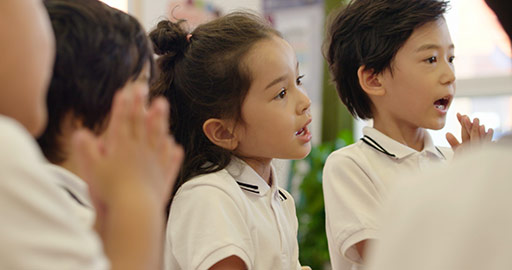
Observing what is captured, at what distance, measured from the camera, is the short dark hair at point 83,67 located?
1.04m

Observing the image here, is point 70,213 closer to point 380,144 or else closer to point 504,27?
point 504,27

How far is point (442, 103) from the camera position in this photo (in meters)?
1.71

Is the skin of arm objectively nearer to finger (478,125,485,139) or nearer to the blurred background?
finger (478,125,485,139)

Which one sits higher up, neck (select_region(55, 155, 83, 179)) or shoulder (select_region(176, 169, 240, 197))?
neck (select_region(55, 155, 83, 179))

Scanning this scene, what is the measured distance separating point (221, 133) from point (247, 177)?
5.2 inches

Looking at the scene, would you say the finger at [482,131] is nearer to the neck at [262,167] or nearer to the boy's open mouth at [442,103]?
the boy's open mouth at [442,103]

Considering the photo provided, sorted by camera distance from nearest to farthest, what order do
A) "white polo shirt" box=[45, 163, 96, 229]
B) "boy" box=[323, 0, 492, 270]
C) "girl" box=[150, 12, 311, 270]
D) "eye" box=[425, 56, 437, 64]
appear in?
1. "white polo shirt" box=[45, 163, 96, 229]
2. "girl" box=[150, 12, 311, 270]
3. "boy" box=[323, 0, 492, 270]
4. "eye" box=[425, 56, 437, 64]

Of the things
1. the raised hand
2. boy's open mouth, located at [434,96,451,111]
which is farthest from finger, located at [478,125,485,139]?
boy's open mouth, located at [434,96,451,111]

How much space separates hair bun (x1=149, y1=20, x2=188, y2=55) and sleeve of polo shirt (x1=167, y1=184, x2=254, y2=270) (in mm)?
400

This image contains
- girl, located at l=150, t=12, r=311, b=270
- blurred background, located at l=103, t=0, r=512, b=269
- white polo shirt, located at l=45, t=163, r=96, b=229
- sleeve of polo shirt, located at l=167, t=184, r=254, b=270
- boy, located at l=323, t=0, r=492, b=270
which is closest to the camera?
white polo shirt, located at l=45, t=163, r=96, b=229

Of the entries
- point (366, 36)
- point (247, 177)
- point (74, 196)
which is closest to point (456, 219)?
point (74, 196)

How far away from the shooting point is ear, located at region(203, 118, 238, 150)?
5.09 feet

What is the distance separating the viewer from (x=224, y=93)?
5.06 feet

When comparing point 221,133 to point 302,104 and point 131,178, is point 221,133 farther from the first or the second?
point 131,178
